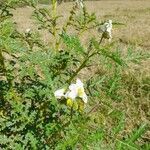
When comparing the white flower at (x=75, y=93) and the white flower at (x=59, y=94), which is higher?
the white flower at (x=75, y=93)

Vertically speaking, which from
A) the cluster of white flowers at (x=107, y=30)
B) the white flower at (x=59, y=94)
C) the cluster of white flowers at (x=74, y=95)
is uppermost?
the cluster of white flowers at (x=107, y=30)

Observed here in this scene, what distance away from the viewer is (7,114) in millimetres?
3066

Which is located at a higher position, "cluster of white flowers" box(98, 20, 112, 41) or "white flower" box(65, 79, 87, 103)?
"cluster of white flowers" box(98, 20, 112, 41)

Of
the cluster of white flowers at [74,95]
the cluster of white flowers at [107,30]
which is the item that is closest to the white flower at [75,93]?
the cluster of white flowers at [74,95]

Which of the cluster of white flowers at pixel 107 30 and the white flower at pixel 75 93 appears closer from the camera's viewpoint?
the white flower at pixel 75 93

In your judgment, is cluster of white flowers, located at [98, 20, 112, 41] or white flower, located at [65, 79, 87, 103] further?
cluster of white flowers, located at [98, 20, 112, 41]

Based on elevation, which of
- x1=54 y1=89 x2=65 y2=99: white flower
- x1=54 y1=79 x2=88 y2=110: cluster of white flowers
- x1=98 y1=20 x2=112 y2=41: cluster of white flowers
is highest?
x1=98 y1=20 x2=112 y2=41: cluster of white flowers

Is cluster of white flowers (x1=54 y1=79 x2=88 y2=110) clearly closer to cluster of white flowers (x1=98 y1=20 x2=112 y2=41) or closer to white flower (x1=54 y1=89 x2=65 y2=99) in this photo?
white flower (x1=54 y1=89 x2=65 y2=99)

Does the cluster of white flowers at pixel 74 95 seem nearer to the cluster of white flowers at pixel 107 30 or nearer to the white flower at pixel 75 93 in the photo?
the white flower at pixel 75 93

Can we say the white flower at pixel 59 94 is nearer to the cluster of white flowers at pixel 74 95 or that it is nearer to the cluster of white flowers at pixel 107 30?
the cluster of white flowers at pixel 74 95

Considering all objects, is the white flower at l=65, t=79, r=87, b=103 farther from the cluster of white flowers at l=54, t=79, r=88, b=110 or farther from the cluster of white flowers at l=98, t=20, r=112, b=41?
the cluster of white flowers at l=98, t=20, r=112, b=41

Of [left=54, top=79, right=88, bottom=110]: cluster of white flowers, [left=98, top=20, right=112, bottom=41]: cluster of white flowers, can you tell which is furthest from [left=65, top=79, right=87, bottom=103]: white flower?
[left=98, top=20, right=112, bottom=41]: cluster of white flowers

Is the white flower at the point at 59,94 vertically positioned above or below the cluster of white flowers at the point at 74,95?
below

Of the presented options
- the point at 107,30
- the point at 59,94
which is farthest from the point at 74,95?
the point at 107,30
